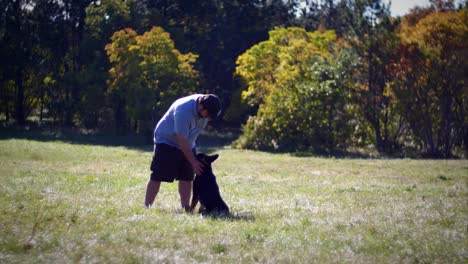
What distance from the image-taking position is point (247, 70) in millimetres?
36156

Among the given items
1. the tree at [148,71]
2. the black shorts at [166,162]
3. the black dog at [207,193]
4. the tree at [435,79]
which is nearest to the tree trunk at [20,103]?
the tree at [148,71]

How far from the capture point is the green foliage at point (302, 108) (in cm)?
2889

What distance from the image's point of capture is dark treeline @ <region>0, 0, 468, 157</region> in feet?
92.6

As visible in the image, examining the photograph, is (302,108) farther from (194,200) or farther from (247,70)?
(194,200)

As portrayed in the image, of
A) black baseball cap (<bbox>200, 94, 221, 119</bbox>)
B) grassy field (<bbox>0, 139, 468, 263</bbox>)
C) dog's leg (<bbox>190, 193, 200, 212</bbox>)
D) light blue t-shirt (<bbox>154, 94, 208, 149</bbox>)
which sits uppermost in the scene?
black baseball cap (<bbox>200, 94, 221, 119</bbox>)

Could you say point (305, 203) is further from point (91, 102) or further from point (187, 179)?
point (91, 102)

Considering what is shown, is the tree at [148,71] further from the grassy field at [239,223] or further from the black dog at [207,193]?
the black dog at [207,193]

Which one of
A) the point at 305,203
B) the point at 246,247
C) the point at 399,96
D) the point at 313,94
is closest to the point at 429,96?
the point at 399,96

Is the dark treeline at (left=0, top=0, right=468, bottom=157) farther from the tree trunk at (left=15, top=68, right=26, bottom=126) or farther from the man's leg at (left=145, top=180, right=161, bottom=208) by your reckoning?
the man's leg at (left=145, top=180, right=161, bottom=208)

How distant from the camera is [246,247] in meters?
6.55

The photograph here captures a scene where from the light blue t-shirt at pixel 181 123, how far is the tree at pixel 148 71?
24958 millimetres

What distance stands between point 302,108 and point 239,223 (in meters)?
21.5

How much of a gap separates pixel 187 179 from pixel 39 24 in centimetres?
3485

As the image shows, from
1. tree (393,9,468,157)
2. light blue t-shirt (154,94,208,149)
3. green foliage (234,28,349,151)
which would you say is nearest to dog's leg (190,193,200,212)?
light blue t-shirt (154,94,208,149)
